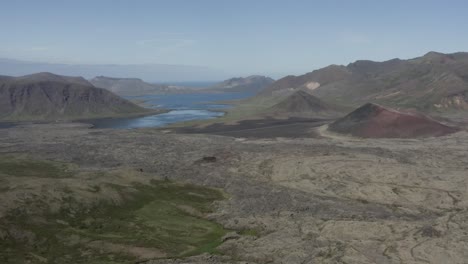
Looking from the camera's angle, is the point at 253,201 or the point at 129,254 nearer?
the point at 129,254

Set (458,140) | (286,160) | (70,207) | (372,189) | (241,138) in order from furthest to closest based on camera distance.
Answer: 1. (241,138)
2. (458,140)
3. (286,160)
4. (372,189)
5. (70,207)

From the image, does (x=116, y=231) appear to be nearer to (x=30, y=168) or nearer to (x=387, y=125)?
(x=30, y=168)

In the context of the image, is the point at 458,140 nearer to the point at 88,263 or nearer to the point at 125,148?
the point at 125,148

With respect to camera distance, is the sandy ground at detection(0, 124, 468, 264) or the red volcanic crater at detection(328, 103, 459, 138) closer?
the sandy ground at detection(0, 124, 468, 264)

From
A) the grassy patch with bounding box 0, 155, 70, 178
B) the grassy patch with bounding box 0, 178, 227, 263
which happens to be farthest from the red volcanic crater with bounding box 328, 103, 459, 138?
the grassy patch with bounding box 0, 178, 227, 263

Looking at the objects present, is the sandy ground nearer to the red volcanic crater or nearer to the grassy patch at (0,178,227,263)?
the grassy patch at (0,178,227,263)

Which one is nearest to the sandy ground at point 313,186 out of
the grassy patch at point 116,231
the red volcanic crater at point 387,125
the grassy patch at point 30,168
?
the grassy patch at point 116,231

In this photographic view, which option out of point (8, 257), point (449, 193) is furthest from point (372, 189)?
point (8, 257)
